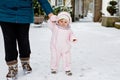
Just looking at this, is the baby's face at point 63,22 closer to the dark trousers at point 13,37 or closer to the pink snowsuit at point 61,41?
the pink snowsuit at point 61,41

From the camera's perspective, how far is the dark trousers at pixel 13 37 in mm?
2869

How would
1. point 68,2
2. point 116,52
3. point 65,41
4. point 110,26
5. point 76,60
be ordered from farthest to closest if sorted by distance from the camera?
point 68,2 → point 110,26 → point 116,52 → point 76,60 → point 65,41

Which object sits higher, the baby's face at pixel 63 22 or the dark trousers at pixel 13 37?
the baby's face at pixel 63 22

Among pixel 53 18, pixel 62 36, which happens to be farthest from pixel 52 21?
pixel 62 36

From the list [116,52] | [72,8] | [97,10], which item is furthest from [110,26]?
[116,52]

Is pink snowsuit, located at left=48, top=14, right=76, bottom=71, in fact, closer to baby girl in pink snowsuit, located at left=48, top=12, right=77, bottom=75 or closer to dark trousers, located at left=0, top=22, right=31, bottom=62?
baby girl in pink snowsuit, located at left=48, top=12, right=77, bottom=75

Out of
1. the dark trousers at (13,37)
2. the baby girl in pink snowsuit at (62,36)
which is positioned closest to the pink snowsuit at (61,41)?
the baby girl in pink snowsuit at (62,36)

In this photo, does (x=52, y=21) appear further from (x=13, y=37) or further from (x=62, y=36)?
(x=13, y=37)

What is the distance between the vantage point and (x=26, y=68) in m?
3.15

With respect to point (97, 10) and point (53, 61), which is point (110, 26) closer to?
point (97, 10)

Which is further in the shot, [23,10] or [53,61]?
[53,61]

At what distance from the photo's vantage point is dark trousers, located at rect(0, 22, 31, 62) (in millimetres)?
2869

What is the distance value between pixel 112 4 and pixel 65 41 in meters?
9.68

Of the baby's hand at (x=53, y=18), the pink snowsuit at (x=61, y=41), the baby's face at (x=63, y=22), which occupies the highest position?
the baby's hand at (x=53, y=18)
